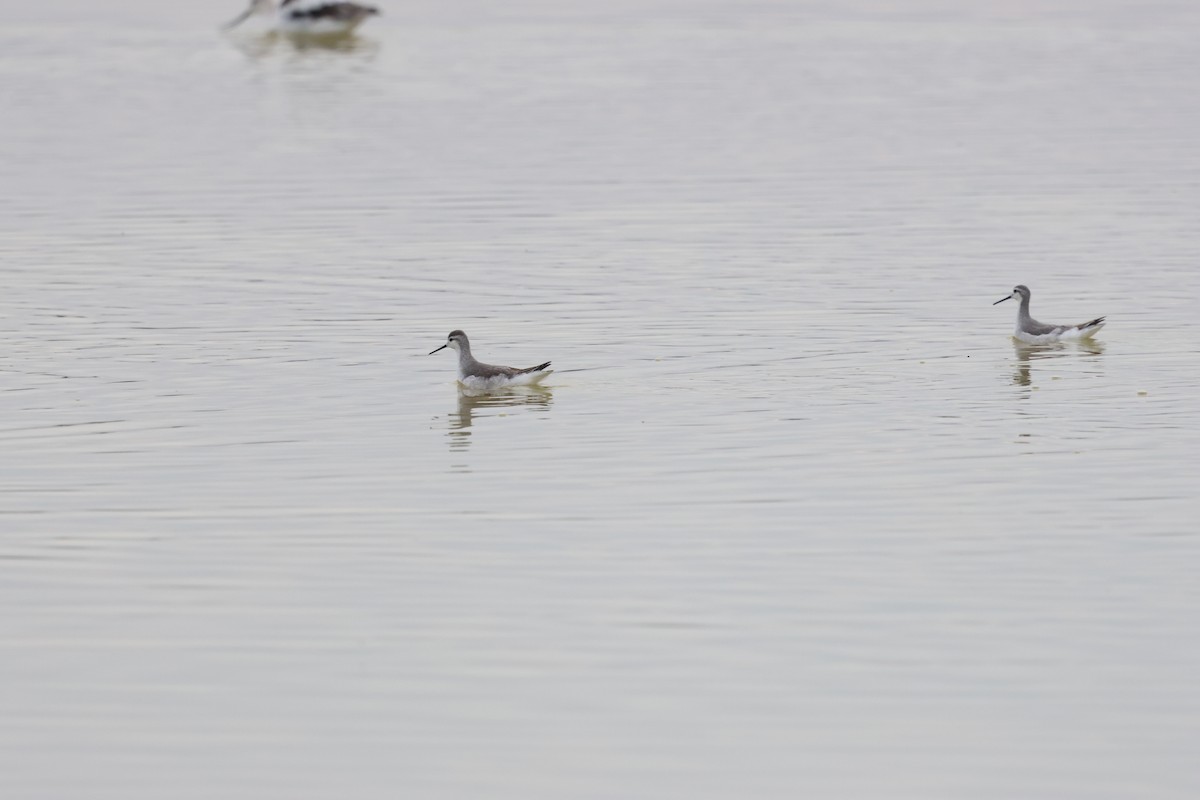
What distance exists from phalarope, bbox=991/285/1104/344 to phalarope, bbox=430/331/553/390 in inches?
199

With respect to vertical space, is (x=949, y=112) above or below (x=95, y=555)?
above

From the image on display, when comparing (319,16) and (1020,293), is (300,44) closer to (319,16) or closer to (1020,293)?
(319,16)

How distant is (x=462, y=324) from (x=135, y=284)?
4.64 meters

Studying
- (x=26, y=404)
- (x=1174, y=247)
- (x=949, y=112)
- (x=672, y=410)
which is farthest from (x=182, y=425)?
(x=949, y=112)

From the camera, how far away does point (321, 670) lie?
37.6 feet

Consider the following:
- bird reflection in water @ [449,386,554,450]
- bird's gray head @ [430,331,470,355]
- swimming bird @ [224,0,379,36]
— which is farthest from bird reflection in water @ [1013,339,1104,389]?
swimming bird @ [224,0,379,36]

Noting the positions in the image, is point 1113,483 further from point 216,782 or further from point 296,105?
point 296,105

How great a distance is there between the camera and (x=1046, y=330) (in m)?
21.2

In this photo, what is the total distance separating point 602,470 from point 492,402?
335 centimetres

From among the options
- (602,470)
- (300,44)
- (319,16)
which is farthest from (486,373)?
(319,16)

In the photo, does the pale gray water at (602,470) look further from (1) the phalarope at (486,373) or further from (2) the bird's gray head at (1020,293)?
(2) the bird's gray head at (1020,293)

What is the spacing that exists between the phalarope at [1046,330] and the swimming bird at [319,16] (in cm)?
4292

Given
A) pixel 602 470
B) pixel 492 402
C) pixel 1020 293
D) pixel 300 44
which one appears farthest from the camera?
pixel 300 44

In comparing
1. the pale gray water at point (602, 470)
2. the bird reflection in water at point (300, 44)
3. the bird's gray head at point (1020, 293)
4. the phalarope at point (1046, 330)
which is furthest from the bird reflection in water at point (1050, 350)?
the bird reflection in water at point (300, 44)
